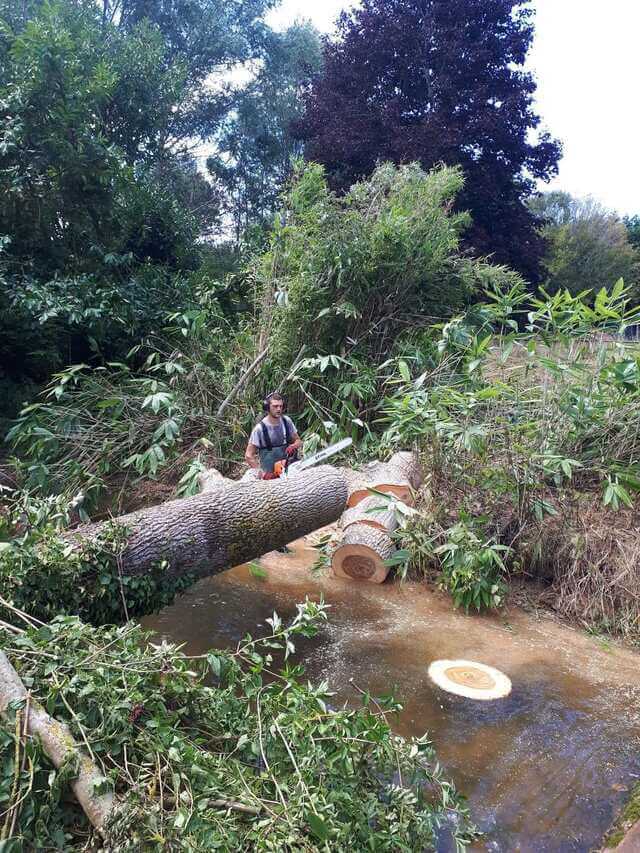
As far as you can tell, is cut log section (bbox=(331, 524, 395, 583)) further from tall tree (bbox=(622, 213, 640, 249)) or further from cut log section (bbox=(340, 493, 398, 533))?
tall tree (bbox=(622, 213, 640, 249))

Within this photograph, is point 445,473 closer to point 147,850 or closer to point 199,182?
point 147,850

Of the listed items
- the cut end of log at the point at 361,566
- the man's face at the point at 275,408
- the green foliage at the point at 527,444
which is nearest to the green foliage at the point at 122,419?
the man's face at the point at 275,408

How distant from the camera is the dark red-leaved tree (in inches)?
489

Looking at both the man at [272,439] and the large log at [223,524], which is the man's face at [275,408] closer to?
the man at [272,439]

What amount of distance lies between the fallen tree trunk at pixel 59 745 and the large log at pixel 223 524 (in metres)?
1.10

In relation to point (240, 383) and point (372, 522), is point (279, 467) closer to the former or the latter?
point (372, 522)

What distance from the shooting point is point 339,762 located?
171 centimetres

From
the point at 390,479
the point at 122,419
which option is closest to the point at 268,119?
the point at 122,419

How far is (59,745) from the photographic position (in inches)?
58.4

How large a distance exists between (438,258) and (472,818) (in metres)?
5.88

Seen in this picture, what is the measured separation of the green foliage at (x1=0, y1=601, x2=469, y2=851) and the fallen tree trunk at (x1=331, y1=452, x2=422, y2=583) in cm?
212

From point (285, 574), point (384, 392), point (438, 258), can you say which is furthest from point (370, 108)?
point (285, 574)

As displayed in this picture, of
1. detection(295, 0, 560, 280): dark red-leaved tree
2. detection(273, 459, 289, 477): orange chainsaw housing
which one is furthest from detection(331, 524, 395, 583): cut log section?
detection(295, 0, 560, 280): dark red-leaved tree

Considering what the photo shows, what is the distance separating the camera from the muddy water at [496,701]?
2.17m
